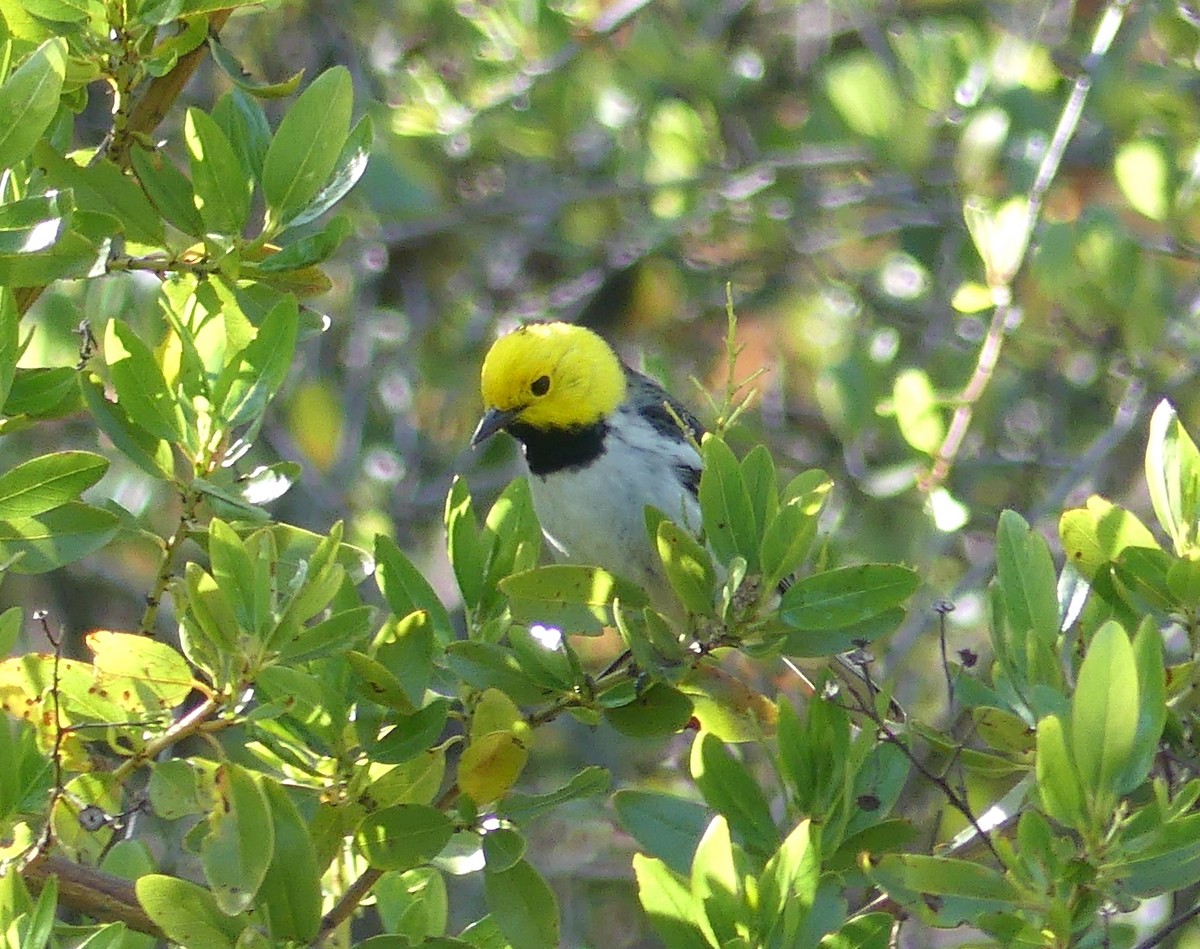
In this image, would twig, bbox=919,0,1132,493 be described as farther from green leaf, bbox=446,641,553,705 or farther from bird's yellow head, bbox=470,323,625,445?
green leaf, bbox=446,641,553,705

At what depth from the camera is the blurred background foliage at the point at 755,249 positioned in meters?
4.64

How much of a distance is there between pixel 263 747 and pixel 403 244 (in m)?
4.19

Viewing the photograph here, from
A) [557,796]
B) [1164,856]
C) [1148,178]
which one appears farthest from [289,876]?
[1148,178]

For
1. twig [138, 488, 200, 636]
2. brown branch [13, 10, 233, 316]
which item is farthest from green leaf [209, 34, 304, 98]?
twig [138, 488, 200, 636]

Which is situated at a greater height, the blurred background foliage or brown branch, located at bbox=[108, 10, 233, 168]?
brown branch, located at bbox=[108, 10, 233, 168]

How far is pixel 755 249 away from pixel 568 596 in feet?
12.3

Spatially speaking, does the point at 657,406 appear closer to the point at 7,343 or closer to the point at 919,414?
the point at 919,414

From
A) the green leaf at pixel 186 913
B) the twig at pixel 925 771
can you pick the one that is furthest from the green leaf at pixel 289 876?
the twig at pixel 925 771

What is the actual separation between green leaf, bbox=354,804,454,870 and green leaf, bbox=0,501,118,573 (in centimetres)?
51

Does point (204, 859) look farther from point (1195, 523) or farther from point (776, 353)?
point (776, 353)

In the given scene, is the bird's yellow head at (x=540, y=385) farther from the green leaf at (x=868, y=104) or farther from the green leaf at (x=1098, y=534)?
the green leaf at (x=1098, y=534)

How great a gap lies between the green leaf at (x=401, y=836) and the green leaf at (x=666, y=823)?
287mm

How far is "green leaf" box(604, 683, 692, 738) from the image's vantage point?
2.34 metres

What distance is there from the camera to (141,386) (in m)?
2.31
